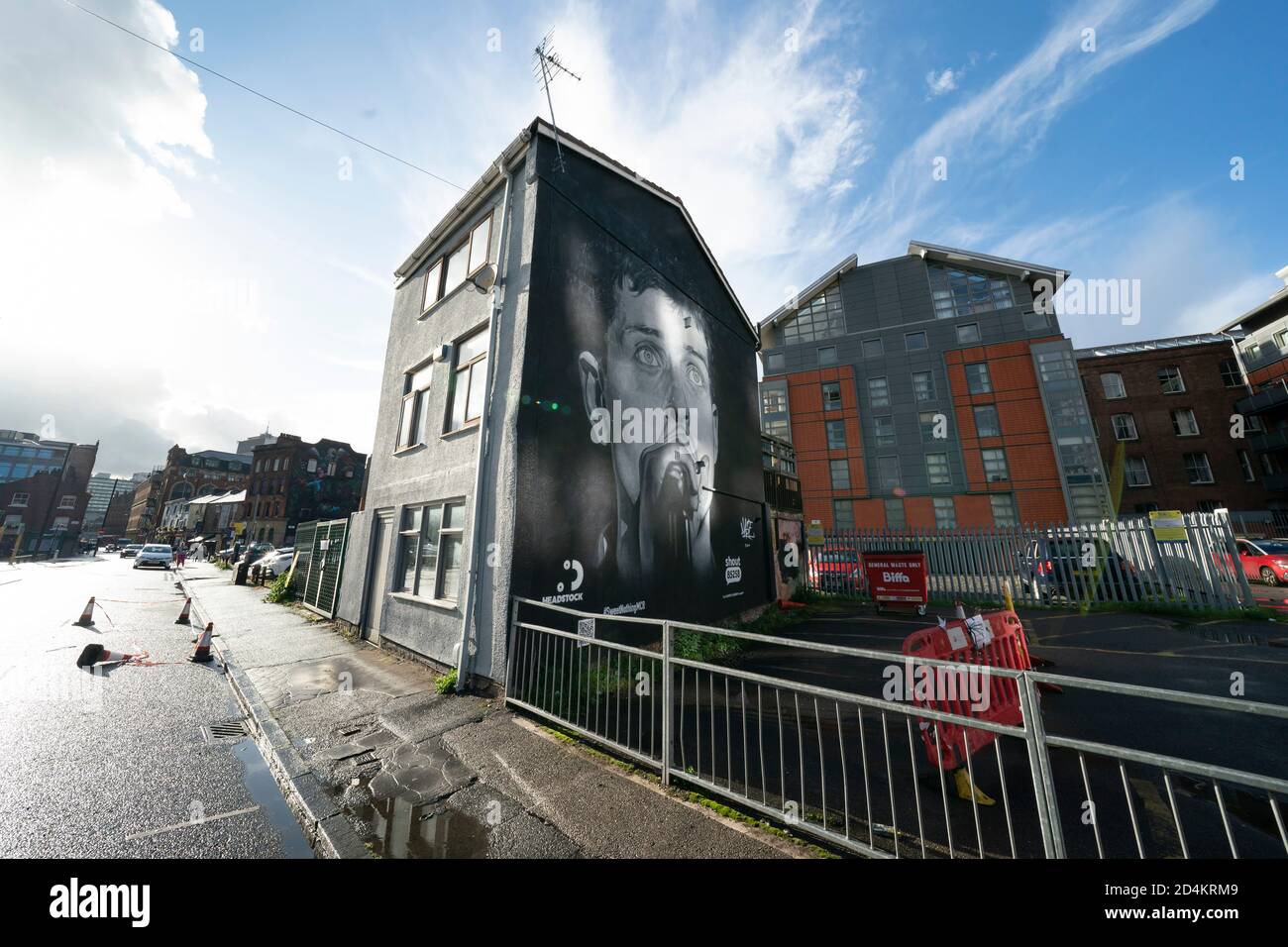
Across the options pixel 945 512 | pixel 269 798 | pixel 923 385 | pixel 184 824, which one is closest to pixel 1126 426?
pixel 923 385

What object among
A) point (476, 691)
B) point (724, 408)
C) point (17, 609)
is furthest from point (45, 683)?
point (724, 408)

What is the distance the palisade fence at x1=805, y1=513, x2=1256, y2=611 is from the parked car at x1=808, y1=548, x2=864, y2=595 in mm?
34

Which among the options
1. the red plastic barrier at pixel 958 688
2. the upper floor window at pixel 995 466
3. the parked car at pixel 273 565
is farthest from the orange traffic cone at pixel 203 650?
the upper floor window at pixel 995 466

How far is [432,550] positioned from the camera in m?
8.05

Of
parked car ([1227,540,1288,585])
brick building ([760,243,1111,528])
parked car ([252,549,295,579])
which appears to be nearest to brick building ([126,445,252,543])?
parked car ([252,549,295,579])

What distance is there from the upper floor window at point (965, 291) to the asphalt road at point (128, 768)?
3924 cm

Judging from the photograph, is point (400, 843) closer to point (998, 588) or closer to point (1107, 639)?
point (1107, 639)

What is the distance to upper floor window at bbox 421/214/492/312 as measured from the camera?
29.3 feet

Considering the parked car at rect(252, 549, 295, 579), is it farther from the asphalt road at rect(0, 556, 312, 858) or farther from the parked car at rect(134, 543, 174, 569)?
the parked car at rect(134, 543, 174, 569)

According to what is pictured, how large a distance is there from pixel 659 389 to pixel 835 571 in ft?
37.2

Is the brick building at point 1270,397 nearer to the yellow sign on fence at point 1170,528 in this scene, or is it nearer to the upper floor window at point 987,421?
the upper floor window at point 987,421

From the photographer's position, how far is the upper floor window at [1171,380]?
98.4 feet

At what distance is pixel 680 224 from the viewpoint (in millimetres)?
11609

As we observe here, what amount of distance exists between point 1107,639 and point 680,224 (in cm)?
1347
